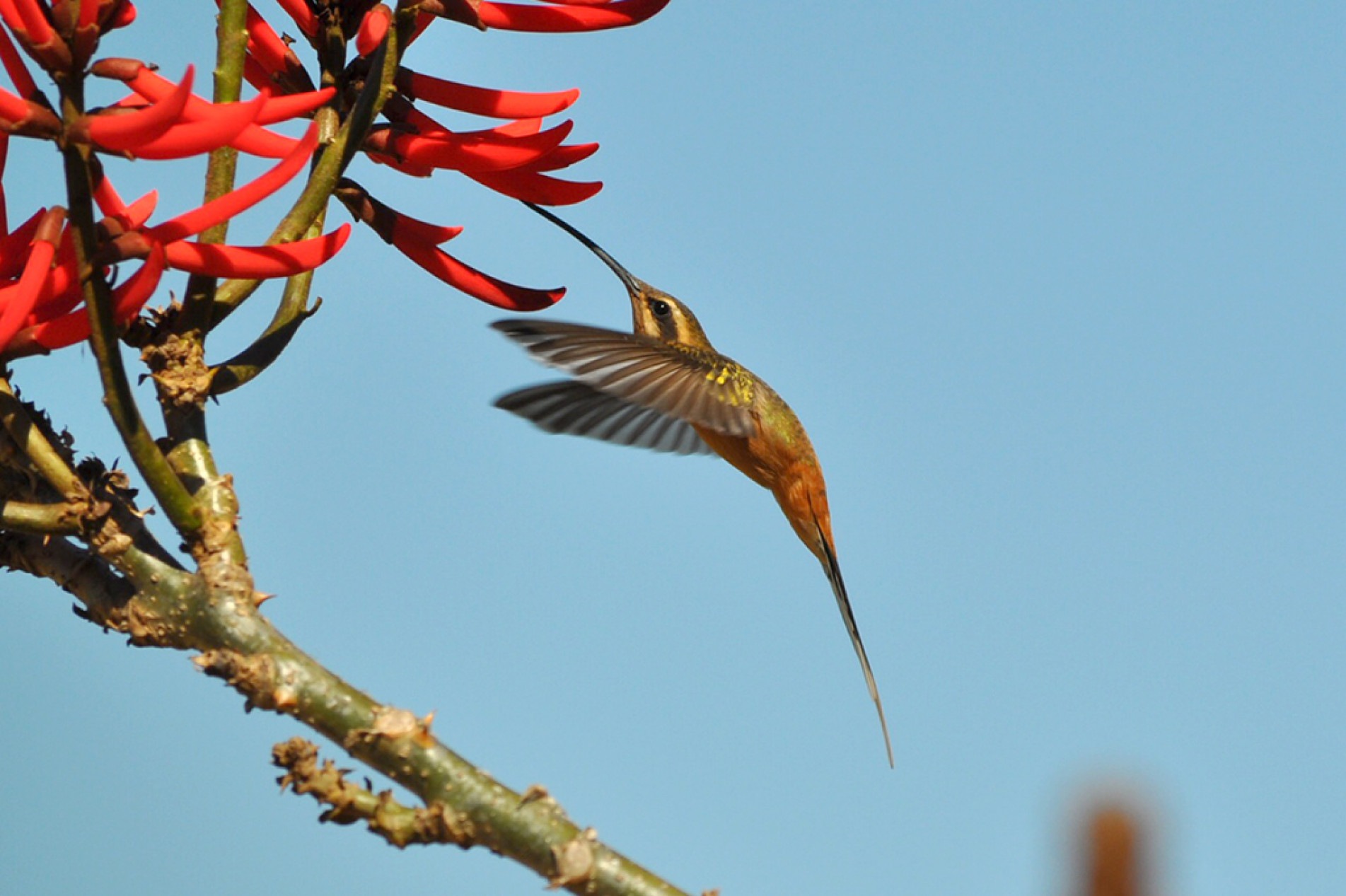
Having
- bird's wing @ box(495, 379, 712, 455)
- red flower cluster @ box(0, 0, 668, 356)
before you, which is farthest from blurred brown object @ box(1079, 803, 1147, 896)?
bird's wing @ box(495, 379, 712, 455)

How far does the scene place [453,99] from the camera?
181 centimetres

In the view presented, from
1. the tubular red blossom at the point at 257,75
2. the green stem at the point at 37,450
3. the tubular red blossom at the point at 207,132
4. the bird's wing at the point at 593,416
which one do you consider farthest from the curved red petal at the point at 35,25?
the bird's wing at the point at 593,416

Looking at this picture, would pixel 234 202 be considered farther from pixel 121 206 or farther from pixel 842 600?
pixel 842 600

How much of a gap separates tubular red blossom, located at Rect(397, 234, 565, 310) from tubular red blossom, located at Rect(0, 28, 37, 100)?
49 cm

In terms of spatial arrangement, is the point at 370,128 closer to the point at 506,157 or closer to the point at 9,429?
the point at 506,157

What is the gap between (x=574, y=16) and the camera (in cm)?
181

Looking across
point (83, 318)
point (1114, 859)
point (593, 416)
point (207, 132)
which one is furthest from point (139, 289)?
point (593, 416)

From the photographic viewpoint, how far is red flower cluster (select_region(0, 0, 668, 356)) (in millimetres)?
1344

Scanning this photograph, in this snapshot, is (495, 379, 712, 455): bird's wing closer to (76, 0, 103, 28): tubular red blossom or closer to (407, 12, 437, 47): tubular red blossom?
(407, 12, 437, 47): tubular red blossom

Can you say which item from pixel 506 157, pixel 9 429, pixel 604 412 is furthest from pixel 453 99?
pixel 604 412

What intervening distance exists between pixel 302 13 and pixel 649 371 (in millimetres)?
1491

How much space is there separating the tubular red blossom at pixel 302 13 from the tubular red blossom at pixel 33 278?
0.40 metres

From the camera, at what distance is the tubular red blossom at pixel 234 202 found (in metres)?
A: 1.46

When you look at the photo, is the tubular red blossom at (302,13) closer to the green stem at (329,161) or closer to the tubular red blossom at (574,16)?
the green stem at (329,161)
